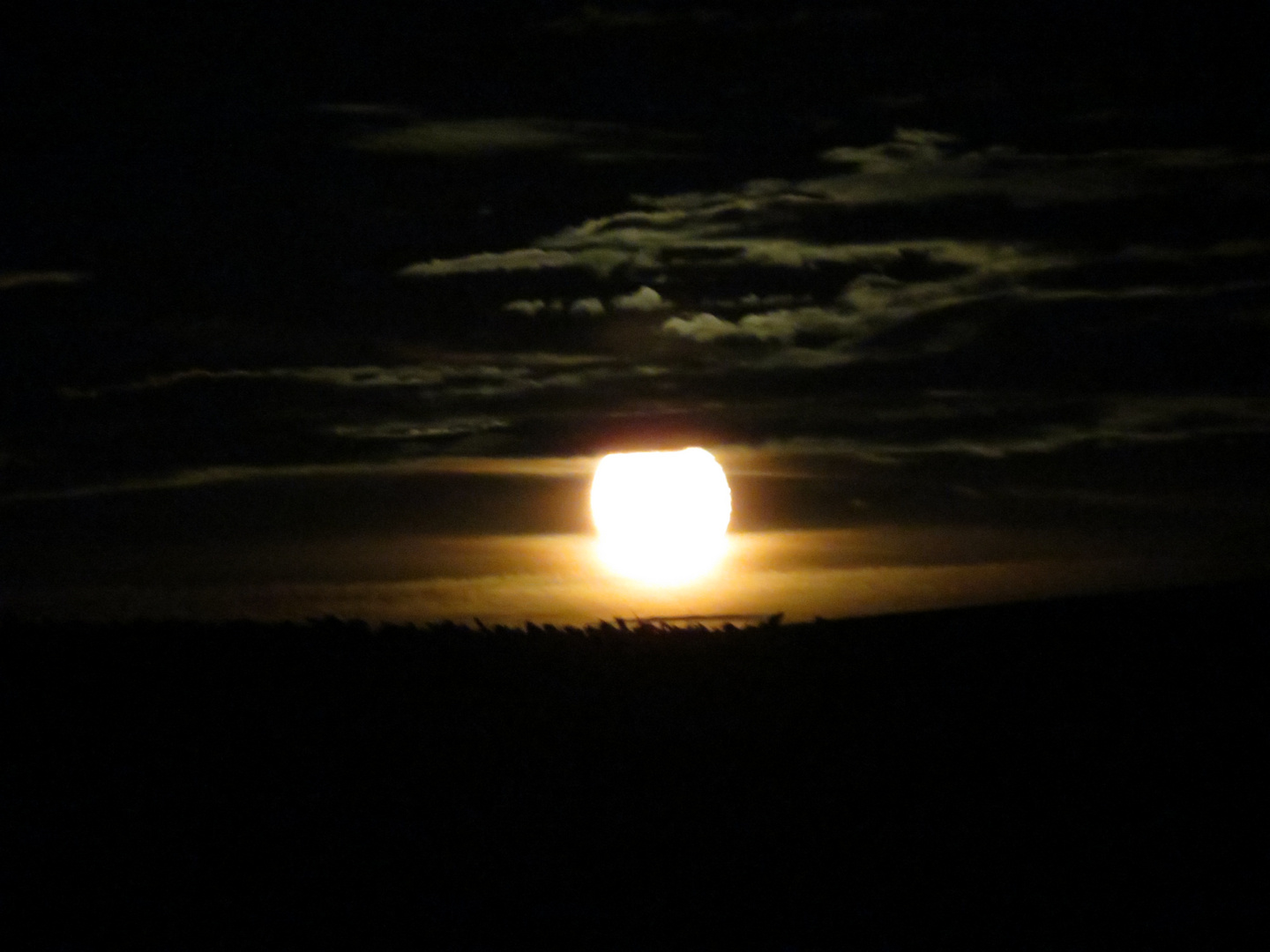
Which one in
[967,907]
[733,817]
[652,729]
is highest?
[652,729]

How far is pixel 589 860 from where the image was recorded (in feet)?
27.8

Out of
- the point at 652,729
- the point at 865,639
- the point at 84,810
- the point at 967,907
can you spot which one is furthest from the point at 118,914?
the point at 865,639

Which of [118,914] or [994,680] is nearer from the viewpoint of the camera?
[118,914]

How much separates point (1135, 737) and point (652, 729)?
240cm

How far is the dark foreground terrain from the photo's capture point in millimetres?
8180

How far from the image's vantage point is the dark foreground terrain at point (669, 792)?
8.18 meters

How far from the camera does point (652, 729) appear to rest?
9.47m

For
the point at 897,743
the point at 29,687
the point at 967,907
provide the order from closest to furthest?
the point at 967,907 → the point at 897,743 → the point at 29,687

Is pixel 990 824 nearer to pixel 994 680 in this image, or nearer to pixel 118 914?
pixel 994 680

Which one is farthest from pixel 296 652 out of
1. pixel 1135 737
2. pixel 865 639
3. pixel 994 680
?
pixel 1135 737

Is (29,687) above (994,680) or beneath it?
above

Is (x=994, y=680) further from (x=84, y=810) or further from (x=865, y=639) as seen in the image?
(x=84, y=810)

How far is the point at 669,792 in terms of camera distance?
8.95 m

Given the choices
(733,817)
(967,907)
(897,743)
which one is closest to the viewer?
(967,907)
